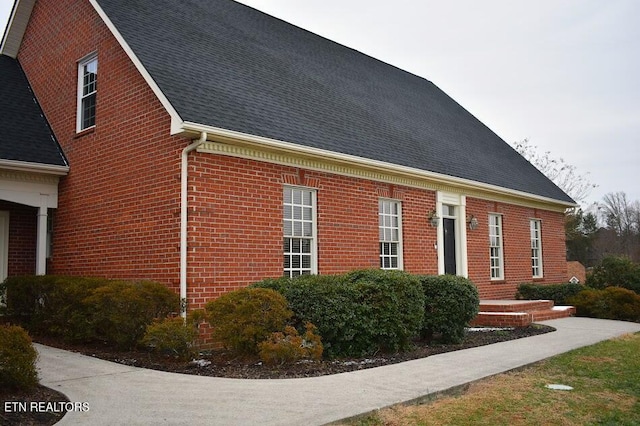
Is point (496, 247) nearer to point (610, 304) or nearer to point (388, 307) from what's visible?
point (610, 304)

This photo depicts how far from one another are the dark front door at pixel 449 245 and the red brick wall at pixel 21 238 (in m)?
10.0

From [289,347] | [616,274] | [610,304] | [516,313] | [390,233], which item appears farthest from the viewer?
[616,274]

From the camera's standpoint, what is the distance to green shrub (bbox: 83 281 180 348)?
8.90 meters

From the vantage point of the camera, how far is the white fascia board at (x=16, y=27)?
14484mm

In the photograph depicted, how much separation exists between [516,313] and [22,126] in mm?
11846

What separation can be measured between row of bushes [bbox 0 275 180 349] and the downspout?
32 centimetres

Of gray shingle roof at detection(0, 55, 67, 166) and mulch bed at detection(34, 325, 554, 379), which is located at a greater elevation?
gray shingle roof at detection(0, 55, 67, 166)

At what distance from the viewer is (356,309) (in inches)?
352

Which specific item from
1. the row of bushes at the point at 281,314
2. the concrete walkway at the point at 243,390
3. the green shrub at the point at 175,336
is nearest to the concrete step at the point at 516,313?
the row of bushes at the point at 281,314

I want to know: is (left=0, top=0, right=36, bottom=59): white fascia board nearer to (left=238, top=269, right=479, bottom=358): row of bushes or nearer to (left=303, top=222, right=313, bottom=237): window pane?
(left=303, top=222, right=313, bottom=237): window pane

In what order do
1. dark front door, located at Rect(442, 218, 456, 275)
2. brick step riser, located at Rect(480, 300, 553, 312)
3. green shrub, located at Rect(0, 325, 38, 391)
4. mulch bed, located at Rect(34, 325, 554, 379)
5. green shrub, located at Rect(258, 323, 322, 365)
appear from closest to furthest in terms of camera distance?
1. green shrub, located at Rect(0, 325, 38, 391)
2. mulch bed, located at Rect(34, 325, 554, 379)
3. green shrub, located at Rect(258, 323, 322, 365)
4. brick step riser, located at Rect(480, 300, 553, 312)
5. dark front door, located at Rect(442, 218, 456, 275)

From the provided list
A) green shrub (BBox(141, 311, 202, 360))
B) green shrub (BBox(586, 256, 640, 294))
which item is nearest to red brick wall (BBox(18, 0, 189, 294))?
green shrub (BBox(141, 311, 202, 360))

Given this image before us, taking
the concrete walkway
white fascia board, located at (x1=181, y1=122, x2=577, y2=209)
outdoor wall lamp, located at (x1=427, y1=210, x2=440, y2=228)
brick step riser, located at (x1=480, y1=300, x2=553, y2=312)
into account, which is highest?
white fascia board, located at (x1=181, y1=122, x2=577, y2=209)
